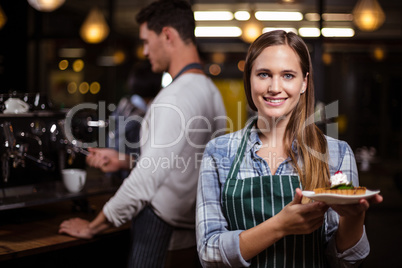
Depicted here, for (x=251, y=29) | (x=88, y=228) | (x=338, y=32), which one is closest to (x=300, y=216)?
(x=88, y=228)

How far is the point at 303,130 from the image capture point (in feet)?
4.60

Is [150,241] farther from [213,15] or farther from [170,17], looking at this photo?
[213,15]

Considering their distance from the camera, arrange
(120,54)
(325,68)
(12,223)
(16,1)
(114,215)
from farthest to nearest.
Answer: (120,54) < (16,1) < (325,68) < (12,223) < (114,215)

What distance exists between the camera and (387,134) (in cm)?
770

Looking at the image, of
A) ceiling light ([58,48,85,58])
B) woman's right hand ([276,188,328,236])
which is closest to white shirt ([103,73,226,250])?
woman's right hand ([276,188,328,236])

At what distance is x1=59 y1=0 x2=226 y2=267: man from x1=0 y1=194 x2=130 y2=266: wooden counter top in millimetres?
78

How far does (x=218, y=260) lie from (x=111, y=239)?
1.10 metres

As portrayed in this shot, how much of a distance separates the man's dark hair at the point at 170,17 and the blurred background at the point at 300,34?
325 centimetres

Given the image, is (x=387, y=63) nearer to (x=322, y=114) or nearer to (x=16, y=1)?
(x=322, y=114)

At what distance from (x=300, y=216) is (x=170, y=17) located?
128 centimetres

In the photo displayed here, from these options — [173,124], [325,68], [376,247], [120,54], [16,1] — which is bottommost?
[376,247]

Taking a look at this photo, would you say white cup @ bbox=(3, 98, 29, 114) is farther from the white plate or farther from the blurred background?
the blurred background

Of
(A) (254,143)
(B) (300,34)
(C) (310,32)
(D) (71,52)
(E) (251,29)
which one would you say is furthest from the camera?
(D) (71,52)

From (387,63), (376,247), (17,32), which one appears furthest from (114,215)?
(387,63)
